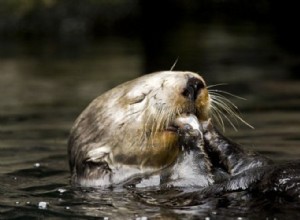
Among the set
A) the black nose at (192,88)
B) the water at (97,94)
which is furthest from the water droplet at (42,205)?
the black nose at (192,88)

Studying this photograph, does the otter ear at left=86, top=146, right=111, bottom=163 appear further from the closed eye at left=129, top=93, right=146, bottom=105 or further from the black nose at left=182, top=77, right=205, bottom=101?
the black nose at left=182, top=77, right=205, bottom=101

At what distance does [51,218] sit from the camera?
4297 mm

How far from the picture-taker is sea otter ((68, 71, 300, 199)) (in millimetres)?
4906

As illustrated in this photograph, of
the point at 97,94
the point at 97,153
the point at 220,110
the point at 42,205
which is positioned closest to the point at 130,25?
the point at 97,94

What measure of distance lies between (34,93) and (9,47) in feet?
14.3

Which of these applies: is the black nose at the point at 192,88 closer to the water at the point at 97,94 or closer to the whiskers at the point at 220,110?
the whiskers at the point at 220,110

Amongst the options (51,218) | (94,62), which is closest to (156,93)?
(51,218)

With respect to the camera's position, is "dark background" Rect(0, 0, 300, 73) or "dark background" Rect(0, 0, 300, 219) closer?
"dark background" Rect(0, 0, 300, 219)

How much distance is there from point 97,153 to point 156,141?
0.37 meters

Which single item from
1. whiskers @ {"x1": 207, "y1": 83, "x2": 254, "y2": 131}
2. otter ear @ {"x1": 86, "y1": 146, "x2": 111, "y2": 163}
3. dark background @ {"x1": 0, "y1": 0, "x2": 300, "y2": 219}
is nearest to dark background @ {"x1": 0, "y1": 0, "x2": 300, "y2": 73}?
dark background @ {"x1": 0, "y1": 0, "x2": 300, "y2": 219}

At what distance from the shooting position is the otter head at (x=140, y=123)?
491cm

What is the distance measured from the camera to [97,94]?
8.93 metres

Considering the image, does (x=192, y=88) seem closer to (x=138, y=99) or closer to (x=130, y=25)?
(x=138, y=99)

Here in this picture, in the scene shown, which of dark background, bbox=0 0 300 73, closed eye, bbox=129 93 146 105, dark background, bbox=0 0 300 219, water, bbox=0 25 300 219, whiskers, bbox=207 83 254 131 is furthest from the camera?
dark background, bbox=0 0 300 73
